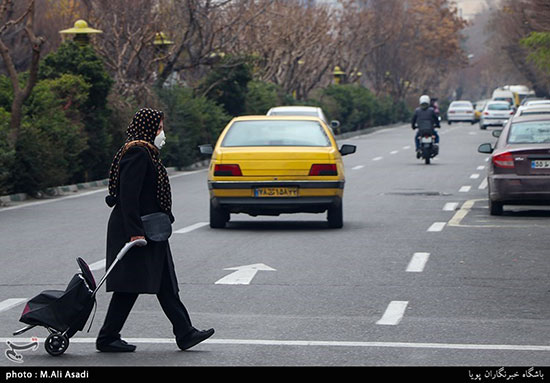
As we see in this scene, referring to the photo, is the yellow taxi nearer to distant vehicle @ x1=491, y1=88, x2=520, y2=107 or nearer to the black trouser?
the black trouser

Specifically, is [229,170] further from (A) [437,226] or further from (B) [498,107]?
(B) [498,107]

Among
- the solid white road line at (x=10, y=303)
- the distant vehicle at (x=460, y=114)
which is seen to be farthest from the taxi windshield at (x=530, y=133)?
the distant vehicle at (x=460, y=114)

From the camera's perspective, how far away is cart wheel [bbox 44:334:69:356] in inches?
308

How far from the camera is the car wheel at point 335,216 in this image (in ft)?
53.8

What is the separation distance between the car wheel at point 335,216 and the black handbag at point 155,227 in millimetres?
8420

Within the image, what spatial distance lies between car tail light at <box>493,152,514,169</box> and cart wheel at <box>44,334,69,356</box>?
36.5 feet

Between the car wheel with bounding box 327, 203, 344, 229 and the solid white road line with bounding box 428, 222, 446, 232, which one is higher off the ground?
the car wheel with bounding box 327, 203, 344, 229

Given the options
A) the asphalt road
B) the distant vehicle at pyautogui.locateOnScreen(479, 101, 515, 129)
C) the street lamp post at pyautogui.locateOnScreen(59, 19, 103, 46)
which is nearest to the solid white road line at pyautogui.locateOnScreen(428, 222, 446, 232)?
the asphalt road

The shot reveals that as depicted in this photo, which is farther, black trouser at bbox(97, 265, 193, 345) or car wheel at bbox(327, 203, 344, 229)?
car wheel at bbox(327, 203, 344, 229)

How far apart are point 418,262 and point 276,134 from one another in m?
4.49

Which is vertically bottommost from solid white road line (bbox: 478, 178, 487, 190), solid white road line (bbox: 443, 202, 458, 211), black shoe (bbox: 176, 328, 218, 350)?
solid white road line (bbox: 478, 178, 487, 190)

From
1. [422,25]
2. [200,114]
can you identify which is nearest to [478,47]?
[422,25]

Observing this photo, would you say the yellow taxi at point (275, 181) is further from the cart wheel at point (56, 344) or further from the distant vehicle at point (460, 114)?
the distant vehicle at point (460, 114)
